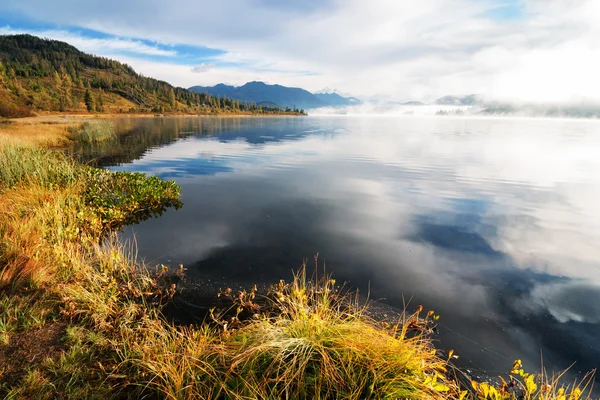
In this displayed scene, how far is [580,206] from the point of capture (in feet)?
69.3

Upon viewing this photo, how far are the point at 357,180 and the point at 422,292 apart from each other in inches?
722

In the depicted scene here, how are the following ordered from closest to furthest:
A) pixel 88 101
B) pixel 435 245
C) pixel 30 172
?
pixel 435 245 < pixel 30 172 < pixel 88 101

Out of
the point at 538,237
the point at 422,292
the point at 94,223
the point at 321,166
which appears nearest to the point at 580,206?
the point at 538,237

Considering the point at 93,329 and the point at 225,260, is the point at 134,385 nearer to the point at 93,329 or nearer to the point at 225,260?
the point at 93,329

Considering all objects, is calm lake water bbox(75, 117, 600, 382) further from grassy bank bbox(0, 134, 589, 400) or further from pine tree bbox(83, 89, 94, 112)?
pine tree bbox(83, 89, 94, 112)

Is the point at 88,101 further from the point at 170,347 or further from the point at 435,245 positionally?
the point at 170,347

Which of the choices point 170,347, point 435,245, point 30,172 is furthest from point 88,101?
point 170,347

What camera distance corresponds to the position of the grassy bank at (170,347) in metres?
4.66

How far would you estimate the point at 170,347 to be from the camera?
233 inches

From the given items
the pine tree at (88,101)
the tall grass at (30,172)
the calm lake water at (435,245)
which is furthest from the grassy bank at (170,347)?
the pine tree at (88,101)

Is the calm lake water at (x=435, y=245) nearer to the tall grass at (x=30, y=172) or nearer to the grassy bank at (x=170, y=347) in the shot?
the grassy bank at (x=170, y=347)

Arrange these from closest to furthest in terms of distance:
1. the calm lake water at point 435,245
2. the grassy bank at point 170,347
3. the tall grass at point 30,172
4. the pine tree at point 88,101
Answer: the grassy bank at point 170,347
the calm lake water at point 435,245
the tall grass at point 30,172
the pine tree at point 88,101

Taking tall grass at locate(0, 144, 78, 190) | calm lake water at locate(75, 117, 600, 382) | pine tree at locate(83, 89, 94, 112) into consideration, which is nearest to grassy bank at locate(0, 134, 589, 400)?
calm lake water at locate(75, 117, 600, 382)

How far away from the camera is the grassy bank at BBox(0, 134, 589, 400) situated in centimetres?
466
